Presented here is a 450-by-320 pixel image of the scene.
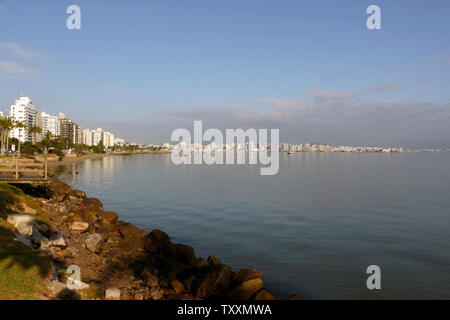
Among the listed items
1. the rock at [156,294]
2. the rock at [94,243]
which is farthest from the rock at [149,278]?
the rock at [94,243]

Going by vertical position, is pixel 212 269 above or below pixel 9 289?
below

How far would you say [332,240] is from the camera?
25.5 meters

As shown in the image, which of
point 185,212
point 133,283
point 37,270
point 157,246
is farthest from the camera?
point 185,212

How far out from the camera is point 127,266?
16.9 metres

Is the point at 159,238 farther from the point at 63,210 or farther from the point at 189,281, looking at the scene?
the point at 63,210

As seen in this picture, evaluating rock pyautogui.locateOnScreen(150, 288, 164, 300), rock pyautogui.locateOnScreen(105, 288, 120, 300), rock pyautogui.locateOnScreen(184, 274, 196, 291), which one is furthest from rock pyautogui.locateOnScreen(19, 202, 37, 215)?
rock pyautogui.locateOnScreen(184, 274, 196, 291)

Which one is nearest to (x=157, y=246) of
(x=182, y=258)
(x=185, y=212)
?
(x=182, y=258)

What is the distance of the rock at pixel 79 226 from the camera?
22.7 meters

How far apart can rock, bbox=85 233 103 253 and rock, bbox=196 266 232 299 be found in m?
7.94

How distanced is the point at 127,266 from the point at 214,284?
5443 mm

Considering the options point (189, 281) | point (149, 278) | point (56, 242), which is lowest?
point (189, 281)

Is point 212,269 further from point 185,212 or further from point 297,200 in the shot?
point 297,200

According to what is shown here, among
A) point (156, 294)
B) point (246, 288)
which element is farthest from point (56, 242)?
point (246, 288)
